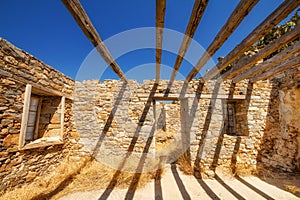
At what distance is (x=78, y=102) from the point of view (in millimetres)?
4227

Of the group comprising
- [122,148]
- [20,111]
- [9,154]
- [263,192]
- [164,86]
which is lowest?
[263,192]

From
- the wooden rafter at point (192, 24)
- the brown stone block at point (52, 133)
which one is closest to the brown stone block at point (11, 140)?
the brown stone block at point (52, 133)

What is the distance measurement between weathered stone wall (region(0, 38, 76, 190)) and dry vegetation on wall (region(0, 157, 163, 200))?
196 millimetres

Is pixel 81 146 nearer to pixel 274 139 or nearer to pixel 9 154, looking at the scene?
pixel 9 154

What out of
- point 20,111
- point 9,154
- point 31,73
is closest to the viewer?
point 9,154

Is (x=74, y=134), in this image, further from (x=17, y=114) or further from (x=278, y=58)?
(x=278, y=58)

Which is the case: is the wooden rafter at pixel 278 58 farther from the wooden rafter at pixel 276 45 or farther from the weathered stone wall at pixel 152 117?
the weathered stone wall at pixel 152 117

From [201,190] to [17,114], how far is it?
4253 millimetres

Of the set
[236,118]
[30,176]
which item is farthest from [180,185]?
[30,176]

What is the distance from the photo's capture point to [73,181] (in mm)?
3107

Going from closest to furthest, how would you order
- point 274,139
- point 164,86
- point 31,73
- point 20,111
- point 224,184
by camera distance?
point 20,111 < point 31,73 < point 224,184 < point 274,139 < point 164,86

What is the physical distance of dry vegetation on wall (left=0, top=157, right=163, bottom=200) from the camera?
2.57 metres

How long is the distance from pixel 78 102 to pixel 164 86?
9.34ft

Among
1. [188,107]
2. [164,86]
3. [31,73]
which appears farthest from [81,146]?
[188,107]
